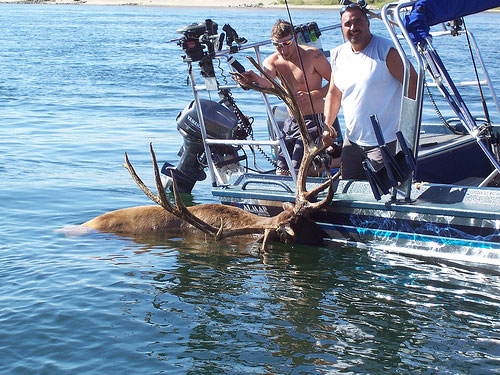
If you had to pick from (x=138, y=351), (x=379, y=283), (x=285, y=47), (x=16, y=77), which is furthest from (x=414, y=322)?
(x=16, y=77)

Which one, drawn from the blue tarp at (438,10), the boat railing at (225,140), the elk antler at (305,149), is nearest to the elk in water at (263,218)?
the elk antler at (305,149)

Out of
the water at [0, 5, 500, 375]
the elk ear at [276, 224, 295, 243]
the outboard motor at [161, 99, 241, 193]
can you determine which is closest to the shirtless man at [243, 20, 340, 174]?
the elk ear at [276, 224, 295, 243]

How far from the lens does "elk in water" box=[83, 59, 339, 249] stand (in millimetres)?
6762

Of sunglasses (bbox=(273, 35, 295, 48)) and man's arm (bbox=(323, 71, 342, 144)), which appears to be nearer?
man's arm (bbox=(323, 71, 342, 144))

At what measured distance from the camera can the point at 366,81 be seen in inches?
248

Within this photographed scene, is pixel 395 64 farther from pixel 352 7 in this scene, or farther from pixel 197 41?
pixel 197 41

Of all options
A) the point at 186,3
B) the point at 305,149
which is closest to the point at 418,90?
the point at 305,149

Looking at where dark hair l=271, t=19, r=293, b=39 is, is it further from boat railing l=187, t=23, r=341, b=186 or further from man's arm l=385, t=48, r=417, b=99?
man's arm l=385, t=48, r=417, b=99

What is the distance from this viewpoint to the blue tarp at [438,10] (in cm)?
596

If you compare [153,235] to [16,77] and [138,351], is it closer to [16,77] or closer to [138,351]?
[138,351]

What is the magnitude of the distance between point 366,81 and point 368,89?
0.07m

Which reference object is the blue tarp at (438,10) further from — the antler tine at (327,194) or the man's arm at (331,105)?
the antler tine at (327,194)

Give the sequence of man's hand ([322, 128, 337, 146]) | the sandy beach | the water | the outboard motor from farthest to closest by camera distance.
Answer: the sandy beach → the outboard motor → man's hand ([322, 128, 337, 146]) → the water

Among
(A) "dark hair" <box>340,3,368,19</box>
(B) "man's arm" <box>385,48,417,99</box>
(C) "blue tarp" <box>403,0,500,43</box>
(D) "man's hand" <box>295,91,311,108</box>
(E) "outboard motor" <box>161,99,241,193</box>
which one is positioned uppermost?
(A) "dark hair" <box>340,3,368,19</box>
